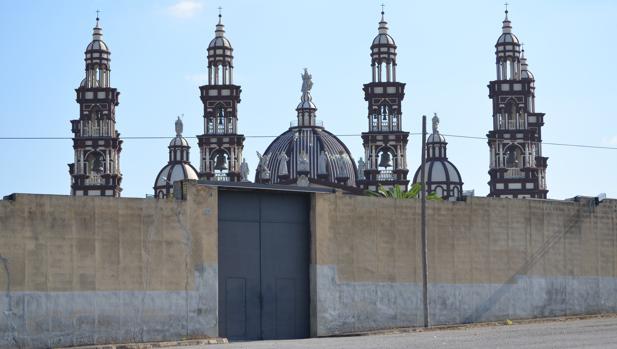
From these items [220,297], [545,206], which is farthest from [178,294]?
[545,206]

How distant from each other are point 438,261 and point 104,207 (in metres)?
11.3

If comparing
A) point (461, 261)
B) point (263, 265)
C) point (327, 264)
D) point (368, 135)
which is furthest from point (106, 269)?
point (368, 135)

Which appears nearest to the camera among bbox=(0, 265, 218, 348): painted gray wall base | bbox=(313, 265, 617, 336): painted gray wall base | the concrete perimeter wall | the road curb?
bbox=(0, 265, 218, 348): painted gray wall base

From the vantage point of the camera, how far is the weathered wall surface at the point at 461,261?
140 feet

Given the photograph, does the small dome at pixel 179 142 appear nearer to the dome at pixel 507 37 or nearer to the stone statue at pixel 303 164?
the stone statue at pixel 303 164

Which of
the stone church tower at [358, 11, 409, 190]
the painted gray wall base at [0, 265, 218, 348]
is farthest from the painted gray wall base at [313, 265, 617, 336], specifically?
the stone church tower at [358, 11, 409, 190]

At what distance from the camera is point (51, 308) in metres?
37.2

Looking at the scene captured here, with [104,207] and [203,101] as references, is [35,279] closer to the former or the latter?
[104,207]

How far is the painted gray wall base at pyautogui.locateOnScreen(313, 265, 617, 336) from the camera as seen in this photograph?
42.4 m

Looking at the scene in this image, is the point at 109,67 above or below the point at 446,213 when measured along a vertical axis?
above

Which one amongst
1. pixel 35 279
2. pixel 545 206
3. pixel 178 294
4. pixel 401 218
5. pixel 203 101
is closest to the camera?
pixel 35 279

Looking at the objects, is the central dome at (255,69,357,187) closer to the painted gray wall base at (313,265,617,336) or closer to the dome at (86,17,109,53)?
the dome at (86,17,109,53)

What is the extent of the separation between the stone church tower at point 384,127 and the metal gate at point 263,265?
83091 mm

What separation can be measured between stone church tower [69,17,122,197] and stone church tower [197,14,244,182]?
300 inches
